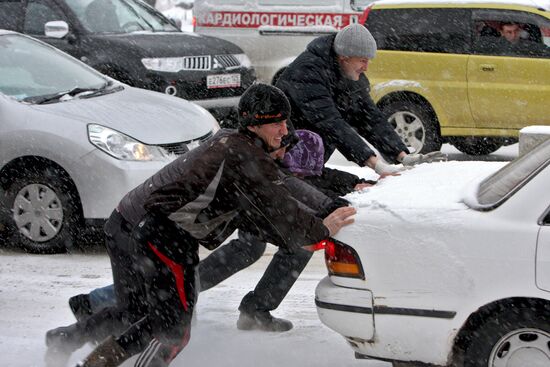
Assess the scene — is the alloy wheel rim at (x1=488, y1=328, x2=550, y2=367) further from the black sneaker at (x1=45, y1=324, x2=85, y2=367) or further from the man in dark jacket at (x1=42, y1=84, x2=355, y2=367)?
the black sneaker at (x1=45, y1=324, x2=85, y2=367)

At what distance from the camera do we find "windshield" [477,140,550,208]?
481 centimetres

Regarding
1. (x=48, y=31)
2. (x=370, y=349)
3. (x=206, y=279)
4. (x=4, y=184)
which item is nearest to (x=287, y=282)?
(x=206, y=279)

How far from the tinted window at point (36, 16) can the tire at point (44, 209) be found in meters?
4.55

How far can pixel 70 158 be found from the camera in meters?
7.95

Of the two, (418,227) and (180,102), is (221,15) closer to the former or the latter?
(180,102)

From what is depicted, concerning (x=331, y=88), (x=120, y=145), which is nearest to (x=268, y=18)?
(x=120, y=145)

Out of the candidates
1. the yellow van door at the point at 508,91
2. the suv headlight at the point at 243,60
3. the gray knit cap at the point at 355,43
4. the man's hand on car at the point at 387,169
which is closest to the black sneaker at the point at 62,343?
the man's hand on car at the point at 387,169

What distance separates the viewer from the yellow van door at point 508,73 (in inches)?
470

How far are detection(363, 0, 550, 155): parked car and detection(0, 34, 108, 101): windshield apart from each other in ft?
13.5

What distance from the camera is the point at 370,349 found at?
4.85m

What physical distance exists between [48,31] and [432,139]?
4152mm

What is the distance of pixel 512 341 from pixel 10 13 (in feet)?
29.1

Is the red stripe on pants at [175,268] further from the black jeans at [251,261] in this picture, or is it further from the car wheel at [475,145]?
the car wheel at [475,145]

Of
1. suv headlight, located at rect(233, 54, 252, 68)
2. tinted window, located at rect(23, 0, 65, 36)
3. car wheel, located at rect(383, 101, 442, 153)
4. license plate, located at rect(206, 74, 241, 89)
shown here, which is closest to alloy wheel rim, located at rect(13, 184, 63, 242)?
tinted window, located at rect(23, 0, 65, 36)
